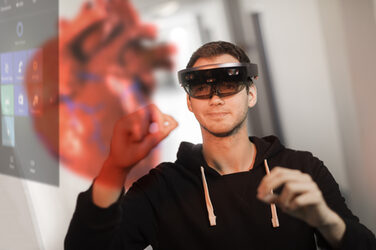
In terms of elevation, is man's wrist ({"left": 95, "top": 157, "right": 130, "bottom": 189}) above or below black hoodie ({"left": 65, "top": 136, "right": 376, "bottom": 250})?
above

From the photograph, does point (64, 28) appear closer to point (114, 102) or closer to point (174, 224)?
point (114, 102)

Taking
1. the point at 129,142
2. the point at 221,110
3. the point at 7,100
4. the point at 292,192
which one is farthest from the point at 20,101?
the point at 292,192

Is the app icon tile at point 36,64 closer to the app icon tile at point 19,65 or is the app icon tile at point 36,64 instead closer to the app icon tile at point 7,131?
the app icon tile at point 19,65

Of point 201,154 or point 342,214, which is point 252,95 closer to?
point 201,154

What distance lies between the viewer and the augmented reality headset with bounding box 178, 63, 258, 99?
576 mm

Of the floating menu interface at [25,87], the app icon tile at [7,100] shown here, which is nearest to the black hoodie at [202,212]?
the floating menu interface at [25,87]

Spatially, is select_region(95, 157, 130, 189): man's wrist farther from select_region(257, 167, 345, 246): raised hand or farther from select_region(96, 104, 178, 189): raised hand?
select_region(257, 167, 345, 246): raised hand

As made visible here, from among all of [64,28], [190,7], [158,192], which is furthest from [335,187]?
[64,28]

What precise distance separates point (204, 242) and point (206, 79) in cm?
28

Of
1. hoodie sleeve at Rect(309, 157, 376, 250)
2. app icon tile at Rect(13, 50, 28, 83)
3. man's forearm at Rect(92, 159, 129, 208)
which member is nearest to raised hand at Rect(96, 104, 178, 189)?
man's forearm at Rect(92, 159, 129, 208)

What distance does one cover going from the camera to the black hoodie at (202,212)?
57 centimetres

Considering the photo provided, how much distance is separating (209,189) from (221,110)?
15 cm

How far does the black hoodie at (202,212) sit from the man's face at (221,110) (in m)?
0.08

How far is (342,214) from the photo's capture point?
0.61 metres
